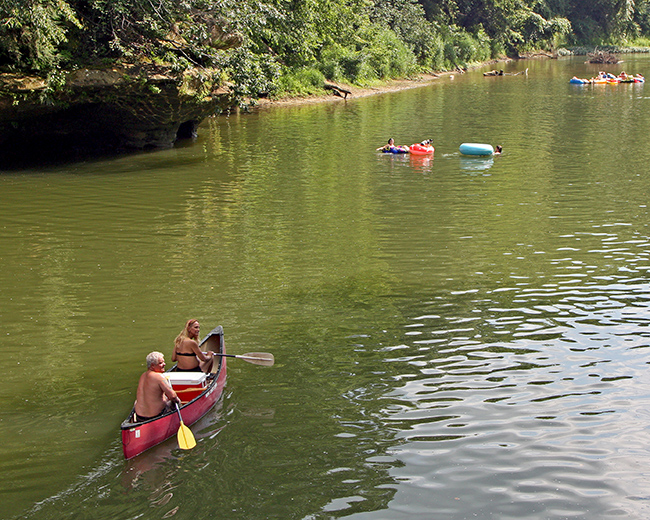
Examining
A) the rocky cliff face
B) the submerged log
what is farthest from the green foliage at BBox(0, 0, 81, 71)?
the submerged log

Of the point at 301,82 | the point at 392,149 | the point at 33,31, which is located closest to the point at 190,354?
the point at 33,31

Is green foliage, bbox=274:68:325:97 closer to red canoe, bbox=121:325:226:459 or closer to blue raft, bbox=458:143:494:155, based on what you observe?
blue raft, bbox=458:143:494:155

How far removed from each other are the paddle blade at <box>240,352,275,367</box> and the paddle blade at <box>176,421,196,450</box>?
1.68 m

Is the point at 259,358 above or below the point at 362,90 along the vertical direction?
below

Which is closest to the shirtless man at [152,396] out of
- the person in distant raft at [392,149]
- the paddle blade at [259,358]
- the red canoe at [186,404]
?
the red canoe at [186,404]

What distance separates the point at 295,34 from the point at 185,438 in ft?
113

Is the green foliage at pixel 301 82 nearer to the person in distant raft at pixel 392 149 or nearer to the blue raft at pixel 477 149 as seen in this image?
the person in distant raft at pixel 392 149

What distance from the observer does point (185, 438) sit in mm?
7473

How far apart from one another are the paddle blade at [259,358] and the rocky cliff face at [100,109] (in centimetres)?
1473

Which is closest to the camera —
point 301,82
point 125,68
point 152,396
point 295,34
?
point 152,396

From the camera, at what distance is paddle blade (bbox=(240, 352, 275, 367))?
9.05 meters

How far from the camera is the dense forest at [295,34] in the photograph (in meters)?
20.8

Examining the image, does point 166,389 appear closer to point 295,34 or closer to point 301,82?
point 295,34

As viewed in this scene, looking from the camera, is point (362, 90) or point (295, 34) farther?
point (362, 90)
